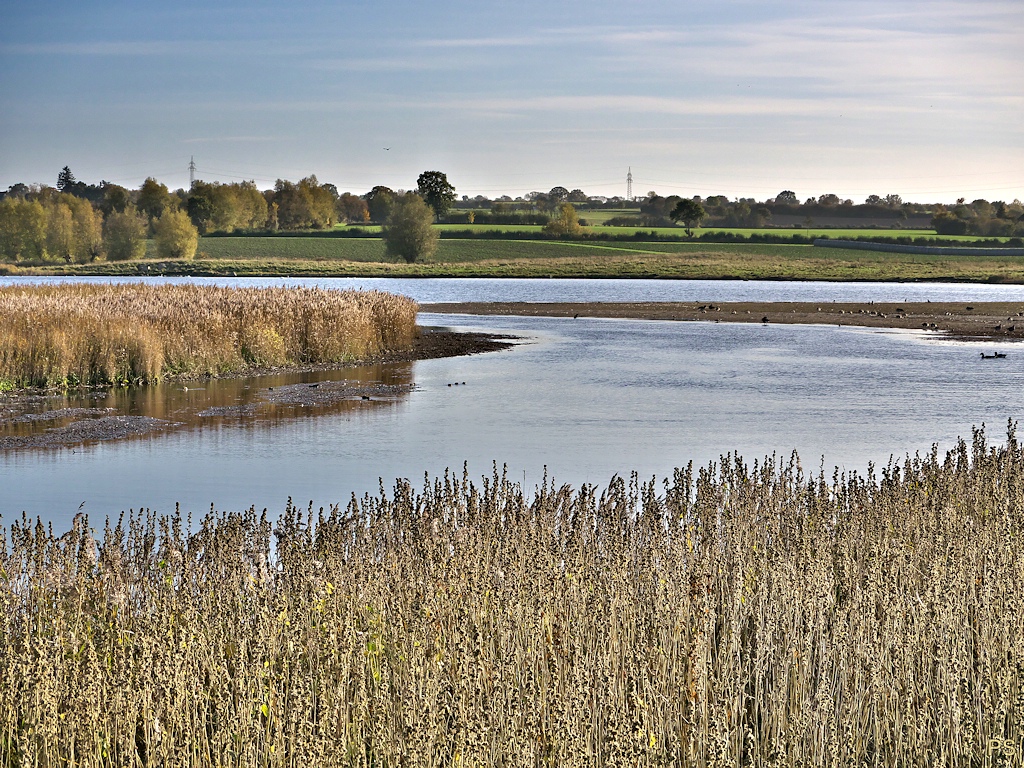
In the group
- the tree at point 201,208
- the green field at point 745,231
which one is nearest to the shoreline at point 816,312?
the green field at point 745,231

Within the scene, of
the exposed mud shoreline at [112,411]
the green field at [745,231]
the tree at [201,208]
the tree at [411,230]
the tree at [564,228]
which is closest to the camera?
the exposed mud shoreline at [112,411]

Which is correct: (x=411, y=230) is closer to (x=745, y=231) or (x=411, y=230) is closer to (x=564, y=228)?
(x=564, y=228)

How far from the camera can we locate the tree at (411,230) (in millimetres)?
130625

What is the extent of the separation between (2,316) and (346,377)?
836cm

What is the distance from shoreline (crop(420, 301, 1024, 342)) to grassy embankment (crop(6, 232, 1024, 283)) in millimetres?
37676

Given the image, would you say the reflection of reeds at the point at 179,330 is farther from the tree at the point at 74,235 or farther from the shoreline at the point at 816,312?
the tree at the point at 74,235

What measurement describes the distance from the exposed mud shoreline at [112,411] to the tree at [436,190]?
160m

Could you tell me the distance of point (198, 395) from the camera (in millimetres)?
25500

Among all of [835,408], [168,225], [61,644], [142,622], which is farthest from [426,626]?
[168,225]

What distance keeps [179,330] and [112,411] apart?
703 centimetres

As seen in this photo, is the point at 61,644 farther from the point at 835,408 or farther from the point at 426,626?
the point at 835,408

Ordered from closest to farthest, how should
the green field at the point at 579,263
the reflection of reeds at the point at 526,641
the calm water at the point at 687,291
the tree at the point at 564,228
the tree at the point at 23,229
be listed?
the reflection of reeds at the point at 526,641 < the calm water at the point at 687,291 < the green field at the point at 579,263 < the tree at the point at 564,228 < the tree at the point at 23,229

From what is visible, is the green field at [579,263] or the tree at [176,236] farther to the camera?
the tree at [176,236]

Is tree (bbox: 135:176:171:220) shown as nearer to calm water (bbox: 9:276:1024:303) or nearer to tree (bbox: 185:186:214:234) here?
tree (bbox: 185:186:214:234)
